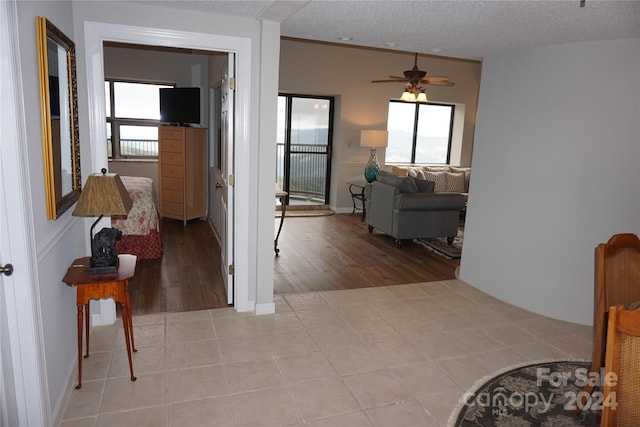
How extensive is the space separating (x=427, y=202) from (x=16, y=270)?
4.72 meters

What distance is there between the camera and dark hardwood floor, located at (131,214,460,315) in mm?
3885

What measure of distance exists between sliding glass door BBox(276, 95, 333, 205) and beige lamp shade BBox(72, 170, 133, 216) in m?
5.54

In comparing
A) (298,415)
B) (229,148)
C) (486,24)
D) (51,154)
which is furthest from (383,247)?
(51,154)

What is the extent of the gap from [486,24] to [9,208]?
298cm

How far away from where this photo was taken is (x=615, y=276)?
2.21 m

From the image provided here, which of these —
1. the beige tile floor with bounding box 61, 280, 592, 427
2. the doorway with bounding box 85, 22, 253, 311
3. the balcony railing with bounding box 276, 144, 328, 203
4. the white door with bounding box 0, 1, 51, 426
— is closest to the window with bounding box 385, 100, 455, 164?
the balcony railing with bounding box 276, 144, 328, 203

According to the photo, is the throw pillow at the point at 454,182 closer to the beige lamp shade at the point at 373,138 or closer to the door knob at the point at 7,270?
the beige lamp shade at the point at 373,138

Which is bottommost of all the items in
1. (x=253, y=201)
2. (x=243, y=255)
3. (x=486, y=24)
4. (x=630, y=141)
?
(x=243, y=255)

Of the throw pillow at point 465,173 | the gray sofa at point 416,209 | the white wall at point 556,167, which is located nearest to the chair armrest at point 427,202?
the gray sofa at point 416,209

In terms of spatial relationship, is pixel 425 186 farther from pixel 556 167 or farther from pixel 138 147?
pixel 138 147

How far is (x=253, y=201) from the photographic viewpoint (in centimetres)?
343

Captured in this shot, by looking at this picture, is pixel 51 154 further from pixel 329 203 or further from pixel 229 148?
pixel 329 203

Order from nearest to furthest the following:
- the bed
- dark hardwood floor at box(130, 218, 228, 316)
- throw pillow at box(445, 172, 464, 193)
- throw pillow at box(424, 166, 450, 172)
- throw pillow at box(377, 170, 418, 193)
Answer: dark hardwood floor at box(130, 218, 228, 316)
the bed
throw pillow at box(377, 170, 418, 193)
throw pillow at box(445, 172, 464, 193)
throw pillow at box(424, 166, 450, 172)

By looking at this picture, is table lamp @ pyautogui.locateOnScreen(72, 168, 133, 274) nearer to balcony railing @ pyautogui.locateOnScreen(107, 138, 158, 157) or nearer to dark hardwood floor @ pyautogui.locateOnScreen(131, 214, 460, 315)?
dark hardwood floor @ pyautogui.locateOnScreen(131, 214, 460, 315)
